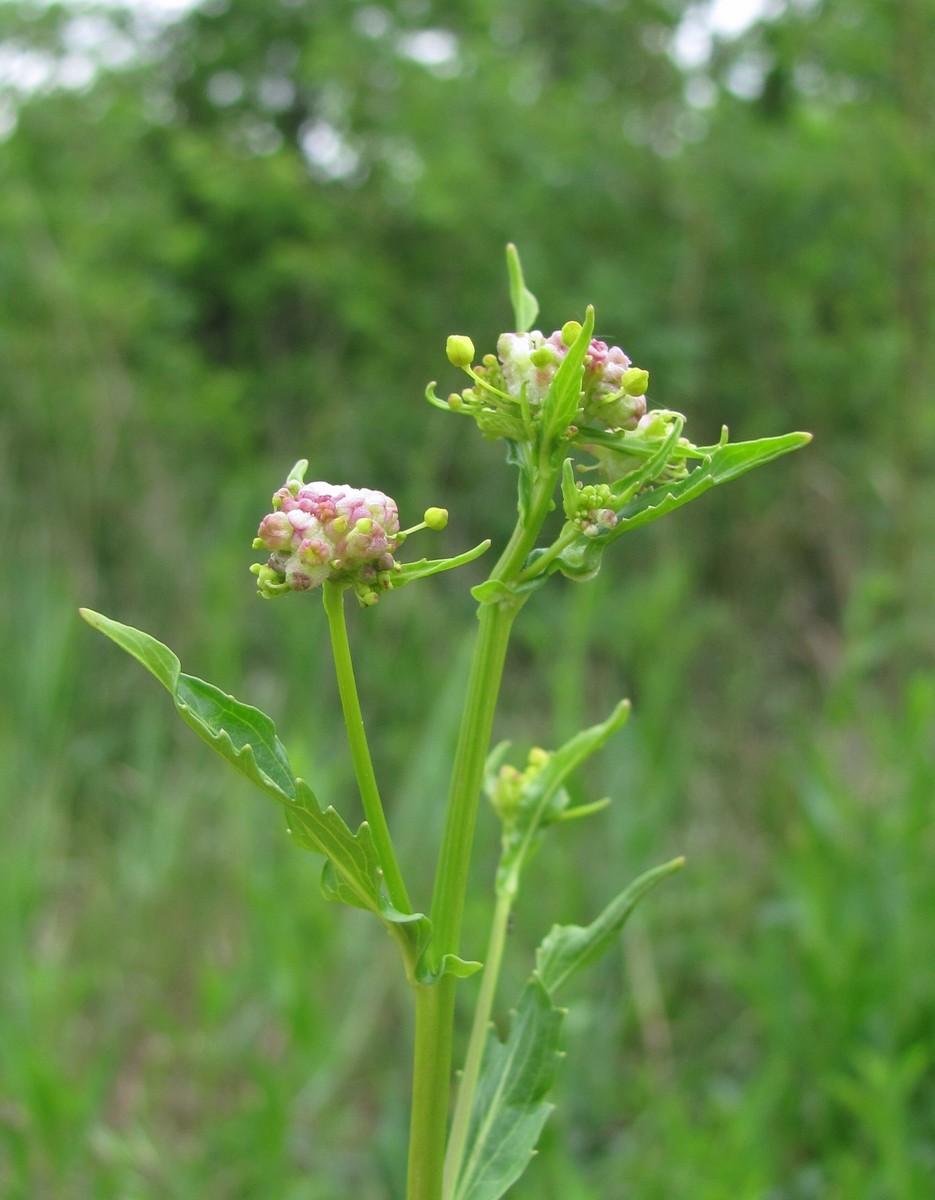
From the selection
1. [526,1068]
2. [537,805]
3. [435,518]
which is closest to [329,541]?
[435,518]

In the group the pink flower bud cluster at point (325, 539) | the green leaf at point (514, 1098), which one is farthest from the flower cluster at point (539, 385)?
the green leaf at point (514, 1098)

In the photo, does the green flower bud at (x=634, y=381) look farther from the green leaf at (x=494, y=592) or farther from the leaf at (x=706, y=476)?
the green leaf at (x=494, y=592)

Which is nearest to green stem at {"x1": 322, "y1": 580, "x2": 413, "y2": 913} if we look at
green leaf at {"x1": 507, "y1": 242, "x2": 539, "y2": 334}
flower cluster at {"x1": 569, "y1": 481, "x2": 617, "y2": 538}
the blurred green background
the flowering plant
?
the flowering plant

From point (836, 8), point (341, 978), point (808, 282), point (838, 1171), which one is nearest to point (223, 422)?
point (808, 282)

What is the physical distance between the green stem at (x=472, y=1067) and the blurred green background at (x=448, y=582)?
164cm

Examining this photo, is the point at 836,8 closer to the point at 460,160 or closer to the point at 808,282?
the point at 808,282

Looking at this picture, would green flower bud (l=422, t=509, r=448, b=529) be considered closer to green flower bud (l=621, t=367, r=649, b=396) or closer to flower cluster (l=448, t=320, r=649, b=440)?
flower cluster (l=448, t=320, r=649, b=440)

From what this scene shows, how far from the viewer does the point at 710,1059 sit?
3.97m

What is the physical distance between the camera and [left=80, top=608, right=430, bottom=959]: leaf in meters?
0.99

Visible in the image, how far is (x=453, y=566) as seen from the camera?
0.99 meters

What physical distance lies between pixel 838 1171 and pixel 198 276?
26.4ft

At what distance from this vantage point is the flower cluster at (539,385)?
3.43ft

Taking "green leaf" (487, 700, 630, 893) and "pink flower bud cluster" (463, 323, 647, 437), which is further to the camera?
"green leaf" (487, 700, 630, 893)

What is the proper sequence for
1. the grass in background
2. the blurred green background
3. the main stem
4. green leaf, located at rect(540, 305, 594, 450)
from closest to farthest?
green leaf, located at rect(540, 305, 594, 450)
the main stem
the grass in background
the blurred green background
